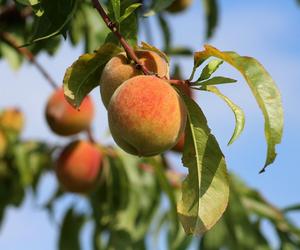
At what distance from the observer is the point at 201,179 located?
38.3 inches

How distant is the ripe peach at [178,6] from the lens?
8.66ft

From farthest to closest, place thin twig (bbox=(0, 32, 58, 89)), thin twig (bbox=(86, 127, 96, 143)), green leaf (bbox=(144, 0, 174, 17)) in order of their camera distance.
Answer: thin twig (bbox=(86, 127, 96, 143)), thin twig (bbox=(0, 32, 58, 89)), green leaf (bbox=(144, 0, 174, 17))

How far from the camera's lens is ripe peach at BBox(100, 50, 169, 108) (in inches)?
38.1

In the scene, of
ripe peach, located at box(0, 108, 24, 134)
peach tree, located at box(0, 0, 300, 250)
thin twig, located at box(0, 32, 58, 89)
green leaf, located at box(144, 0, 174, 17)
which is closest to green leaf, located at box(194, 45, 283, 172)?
peach tree, located at box(0, 0, 300, 250)

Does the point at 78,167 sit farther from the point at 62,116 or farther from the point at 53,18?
the point at 53,18

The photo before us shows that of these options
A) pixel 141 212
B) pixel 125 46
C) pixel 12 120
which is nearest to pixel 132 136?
pixel 125 46

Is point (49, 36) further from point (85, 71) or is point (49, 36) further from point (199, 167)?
point (199, 167)


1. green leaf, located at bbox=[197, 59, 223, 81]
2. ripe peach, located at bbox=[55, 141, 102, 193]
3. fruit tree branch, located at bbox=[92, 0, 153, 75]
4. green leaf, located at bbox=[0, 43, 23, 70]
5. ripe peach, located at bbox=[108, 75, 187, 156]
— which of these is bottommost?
ripe peach, located at bbox=[55, 141, 102, 193]

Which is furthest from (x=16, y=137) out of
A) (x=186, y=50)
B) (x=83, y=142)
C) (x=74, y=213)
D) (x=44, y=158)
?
(x=186, y=50)

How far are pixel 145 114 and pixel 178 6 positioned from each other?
1.79m

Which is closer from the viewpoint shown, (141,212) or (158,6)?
(158,6)

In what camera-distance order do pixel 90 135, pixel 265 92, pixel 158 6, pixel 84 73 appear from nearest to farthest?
pixel 265 92, pixel 84 73, pixel 158 6, pixel 90 135

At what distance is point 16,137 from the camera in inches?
119

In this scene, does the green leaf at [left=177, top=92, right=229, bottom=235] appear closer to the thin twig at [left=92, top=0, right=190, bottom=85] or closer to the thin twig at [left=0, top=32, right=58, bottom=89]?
the thin twig at [left=92, top=0, right=190, bottom=85]
